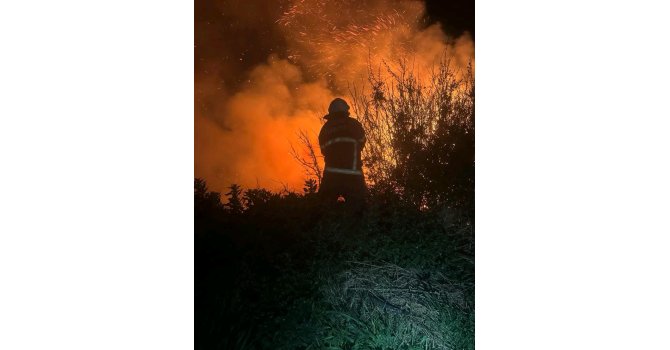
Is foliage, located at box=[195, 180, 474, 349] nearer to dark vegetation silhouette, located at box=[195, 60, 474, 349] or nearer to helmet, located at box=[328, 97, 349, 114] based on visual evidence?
dark vegetation silhouette, located at box=[195, 60, 474, 349]

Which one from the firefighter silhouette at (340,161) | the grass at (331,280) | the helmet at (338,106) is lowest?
the grass at (331,280)

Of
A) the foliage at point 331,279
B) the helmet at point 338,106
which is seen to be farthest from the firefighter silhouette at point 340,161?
the foliage at point 331,279

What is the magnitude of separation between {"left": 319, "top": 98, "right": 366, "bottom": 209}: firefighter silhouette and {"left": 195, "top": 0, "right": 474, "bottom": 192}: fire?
8cm

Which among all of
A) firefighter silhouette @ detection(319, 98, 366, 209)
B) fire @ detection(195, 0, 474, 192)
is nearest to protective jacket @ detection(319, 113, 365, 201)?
firefighter silhouette @ detection(319, 98, 366, 209)

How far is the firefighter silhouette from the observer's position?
216 inches

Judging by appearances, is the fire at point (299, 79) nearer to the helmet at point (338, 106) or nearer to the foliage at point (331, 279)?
the helmet at point (338, 106)

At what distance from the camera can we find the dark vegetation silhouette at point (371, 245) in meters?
5.42

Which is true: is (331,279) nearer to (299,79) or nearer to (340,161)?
(340,161)

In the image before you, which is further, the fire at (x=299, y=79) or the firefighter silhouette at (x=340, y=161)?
the firefighter silhouette at (x=340, y=161)

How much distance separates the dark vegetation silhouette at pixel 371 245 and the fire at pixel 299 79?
0.32 feet

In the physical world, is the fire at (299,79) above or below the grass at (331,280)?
above
